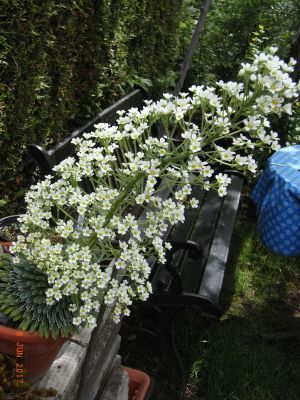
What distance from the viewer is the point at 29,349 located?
140cm

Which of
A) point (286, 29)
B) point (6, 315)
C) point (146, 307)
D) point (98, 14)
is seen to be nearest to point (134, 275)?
point (6, 315)

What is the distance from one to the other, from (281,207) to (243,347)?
0.94 metres

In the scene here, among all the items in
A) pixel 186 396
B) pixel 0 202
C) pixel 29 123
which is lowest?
pixel 186 396

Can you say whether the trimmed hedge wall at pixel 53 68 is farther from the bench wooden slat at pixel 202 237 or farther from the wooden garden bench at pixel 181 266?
the bench wooden slat at pixel 202 237

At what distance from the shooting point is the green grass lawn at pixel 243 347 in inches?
103

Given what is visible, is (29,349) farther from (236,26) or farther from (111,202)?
(236,26)

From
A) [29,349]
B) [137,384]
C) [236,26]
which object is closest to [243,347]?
[137,384]

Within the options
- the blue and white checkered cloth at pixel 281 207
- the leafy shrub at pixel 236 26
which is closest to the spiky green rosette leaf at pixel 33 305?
the blue and white checkered cloth at pixel 281 207

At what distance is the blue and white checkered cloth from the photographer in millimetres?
2947

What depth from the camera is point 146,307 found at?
2.51 meters

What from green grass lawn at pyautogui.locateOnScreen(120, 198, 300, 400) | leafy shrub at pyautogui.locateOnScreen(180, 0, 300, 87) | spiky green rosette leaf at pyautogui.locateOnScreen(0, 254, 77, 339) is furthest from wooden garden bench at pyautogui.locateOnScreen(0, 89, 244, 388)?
leafy shrub at pyautogui.locateOnScreen(180, 0, 300, 87)

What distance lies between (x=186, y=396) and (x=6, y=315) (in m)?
1.50

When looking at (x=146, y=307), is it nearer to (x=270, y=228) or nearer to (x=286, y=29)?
(x=270, y=228)

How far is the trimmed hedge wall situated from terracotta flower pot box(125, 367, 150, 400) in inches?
47.5
